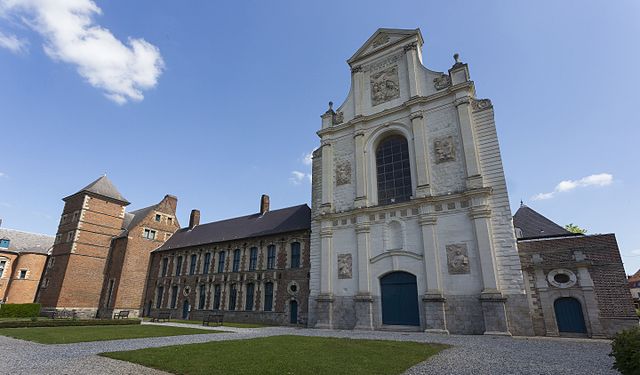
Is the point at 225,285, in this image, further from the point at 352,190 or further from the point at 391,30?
the point at 391,30

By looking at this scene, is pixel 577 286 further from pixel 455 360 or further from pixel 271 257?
→ pixel 271 257

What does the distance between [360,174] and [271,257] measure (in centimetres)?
955

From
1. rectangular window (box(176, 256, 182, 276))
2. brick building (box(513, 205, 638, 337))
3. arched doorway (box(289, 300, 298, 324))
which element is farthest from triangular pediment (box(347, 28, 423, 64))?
rectangular window (box(176, 256, 182, 276))

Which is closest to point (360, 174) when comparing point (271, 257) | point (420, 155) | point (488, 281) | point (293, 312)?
point (420, 155)

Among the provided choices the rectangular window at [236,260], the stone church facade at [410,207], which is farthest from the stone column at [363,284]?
the rectangular window at [236,260]

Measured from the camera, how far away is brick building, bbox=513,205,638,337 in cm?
1375

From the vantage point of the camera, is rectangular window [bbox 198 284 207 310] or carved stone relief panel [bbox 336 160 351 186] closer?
carved stone relief panel [bbox 336 160 351 186]

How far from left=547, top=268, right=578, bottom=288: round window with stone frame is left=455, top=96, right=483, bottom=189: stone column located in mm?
5065

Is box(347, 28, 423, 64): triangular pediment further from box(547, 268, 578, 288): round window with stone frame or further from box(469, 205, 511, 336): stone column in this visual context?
box(547, 268, 578, 288): round window with stone frame

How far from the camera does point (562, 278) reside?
49.1 ft

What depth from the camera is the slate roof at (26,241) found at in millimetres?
32906

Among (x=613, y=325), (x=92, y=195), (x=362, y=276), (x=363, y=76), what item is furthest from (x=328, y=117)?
(x=92, y=195)

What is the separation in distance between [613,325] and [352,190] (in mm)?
13542

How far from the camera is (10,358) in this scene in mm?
8188
